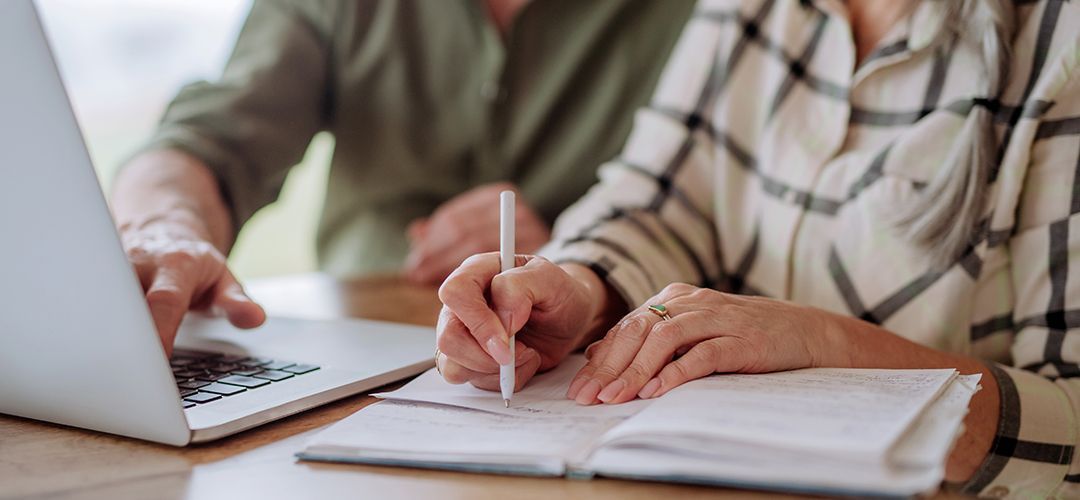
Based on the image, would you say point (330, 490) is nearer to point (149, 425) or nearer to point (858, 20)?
point (149, 425)

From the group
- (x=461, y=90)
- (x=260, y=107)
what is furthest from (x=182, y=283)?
(x=461, y=90)

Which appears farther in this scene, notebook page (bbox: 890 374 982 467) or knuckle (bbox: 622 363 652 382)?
knuckle (bbox: 622 363 652 382)

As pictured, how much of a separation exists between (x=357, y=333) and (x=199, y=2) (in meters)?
2.54

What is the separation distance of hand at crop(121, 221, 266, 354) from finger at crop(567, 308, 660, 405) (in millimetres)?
335

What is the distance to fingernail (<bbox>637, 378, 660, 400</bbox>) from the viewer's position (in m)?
0.61

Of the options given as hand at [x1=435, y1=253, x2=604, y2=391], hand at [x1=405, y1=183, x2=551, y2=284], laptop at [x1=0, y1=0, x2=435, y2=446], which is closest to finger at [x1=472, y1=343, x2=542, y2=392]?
hand at [x1=435, y1=253, x2=604, y2=391]

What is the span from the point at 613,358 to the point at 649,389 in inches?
1.6

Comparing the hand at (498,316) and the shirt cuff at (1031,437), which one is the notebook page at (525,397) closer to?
the hand at (498,316)

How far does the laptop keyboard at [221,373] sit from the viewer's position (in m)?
0.66

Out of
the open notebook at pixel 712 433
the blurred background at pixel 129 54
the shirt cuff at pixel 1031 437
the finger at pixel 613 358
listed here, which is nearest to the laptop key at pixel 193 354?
the open notebook at pixel 712 433

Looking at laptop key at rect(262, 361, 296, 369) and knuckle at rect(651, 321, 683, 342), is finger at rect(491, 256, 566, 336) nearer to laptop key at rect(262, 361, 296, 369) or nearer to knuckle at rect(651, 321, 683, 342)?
knuckle at rect(651, 321, 683, 342)

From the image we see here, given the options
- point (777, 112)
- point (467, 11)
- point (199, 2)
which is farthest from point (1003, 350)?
point (199, 2)

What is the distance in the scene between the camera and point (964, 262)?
34.2 inches

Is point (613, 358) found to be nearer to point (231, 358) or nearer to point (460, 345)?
point (460, 345)
